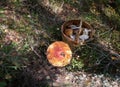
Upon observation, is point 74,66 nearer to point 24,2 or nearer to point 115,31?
point 115,31

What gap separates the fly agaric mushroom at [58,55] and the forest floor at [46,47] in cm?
18

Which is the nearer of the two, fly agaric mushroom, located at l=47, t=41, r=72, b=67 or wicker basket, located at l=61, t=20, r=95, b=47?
fly agaric mushroom, located at l=47, t=41, r=72, b=67

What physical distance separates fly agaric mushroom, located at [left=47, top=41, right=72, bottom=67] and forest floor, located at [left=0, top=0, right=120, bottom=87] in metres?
0.18

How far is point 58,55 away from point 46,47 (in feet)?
1.42

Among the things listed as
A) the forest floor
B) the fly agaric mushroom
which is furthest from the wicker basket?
the fly agaric mushroom

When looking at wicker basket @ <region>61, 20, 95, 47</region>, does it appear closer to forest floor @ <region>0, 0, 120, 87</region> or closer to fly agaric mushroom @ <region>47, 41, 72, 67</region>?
forest floor @ <region>0, 0, 120, 87</region>

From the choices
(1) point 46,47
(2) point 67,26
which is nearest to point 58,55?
(1) point 46,47

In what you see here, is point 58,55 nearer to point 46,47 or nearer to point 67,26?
point 46,47

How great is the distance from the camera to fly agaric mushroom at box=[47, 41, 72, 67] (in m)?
3.46

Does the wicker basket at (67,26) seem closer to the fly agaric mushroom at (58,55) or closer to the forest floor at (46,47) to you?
the forest floor at (46,47)

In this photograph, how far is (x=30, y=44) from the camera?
3.78 m

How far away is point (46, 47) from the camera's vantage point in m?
3.85

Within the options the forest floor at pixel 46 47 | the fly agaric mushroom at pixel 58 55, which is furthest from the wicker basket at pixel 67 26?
the fly agaric mushroom at pixel 58 55

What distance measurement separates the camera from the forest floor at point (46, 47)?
11.1 ft
